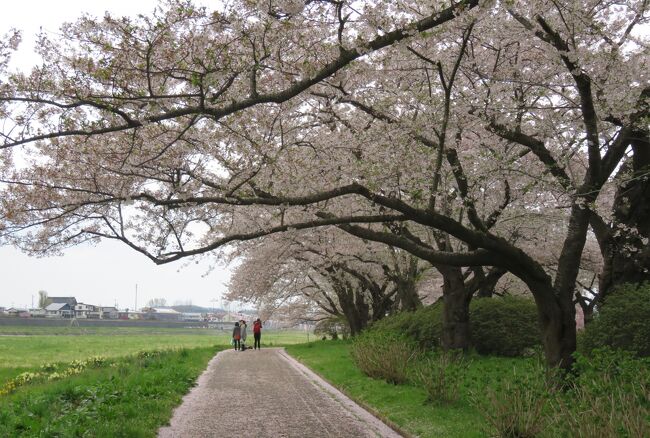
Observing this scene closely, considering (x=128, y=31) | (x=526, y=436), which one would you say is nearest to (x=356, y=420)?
(x=526, y=436)

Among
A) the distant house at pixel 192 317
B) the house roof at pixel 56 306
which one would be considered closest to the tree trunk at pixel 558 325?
the house roof at pixel 56 306

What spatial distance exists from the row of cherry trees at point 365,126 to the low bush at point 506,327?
456 cm

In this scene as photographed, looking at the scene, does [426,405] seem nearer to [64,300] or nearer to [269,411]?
[269,411]

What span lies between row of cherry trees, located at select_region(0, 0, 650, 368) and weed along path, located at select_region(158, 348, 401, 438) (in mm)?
2876

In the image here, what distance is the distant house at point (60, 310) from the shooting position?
107 metres

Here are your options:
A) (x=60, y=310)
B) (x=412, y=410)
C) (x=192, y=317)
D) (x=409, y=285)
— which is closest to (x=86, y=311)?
(x=60, y=310)

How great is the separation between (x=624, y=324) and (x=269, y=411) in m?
6.44

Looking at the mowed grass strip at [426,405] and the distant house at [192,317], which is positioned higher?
the mowed grass strip at [426,405]

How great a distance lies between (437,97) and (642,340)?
538 centimetres

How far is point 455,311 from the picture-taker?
15.3 metres

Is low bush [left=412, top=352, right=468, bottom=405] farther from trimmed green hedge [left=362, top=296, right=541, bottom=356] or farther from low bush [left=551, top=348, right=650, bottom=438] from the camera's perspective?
trimmed green hedge [left=362, top=296, right=541, bottom=356]

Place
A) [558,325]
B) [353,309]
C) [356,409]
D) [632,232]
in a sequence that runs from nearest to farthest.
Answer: [558,325]
[356,409]
[632,232]
[353,309]

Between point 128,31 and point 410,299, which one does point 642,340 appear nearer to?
point 128,31

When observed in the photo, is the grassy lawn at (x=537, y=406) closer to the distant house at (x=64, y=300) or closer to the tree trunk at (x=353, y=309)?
the tree trunk at (x=353, y=309)
